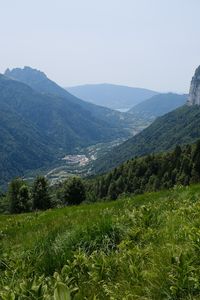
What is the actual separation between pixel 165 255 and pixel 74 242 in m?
2.73

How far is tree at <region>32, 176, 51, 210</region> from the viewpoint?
92.8 meters

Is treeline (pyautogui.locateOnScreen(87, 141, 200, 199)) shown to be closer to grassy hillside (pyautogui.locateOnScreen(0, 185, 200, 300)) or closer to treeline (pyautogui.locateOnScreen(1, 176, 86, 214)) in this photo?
treeline (pyautogui.locateOnScreen(1, 176, 86, 214))

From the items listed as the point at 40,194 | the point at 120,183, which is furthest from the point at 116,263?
the point at 120,183

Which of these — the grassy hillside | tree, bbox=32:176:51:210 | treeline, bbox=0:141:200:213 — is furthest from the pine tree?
the grassy hillside

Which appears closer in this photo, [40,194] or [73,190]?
[40,194]

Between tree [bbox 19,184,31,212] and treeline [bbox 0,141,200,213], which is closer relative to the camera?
tree [bbox 19,184,31,212]

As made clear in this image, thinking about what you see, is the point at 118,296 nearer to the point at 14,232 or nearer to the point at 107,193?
the point at 14,232

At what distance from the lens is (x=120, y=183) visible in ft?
587

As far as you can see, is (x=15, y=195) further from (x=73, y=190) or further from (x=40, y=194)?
(x=73, y=190)

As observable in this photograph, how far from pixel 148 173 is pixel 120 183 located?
37.7 ft

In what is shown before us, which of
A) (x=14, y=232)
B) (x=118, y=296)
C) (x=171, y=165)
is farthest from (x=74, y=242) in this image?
(x=171, y=165)

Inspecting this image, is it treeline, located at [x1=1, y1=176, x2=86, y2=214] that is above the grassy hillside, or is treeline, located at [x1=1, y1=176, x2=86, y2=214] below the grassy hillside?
below

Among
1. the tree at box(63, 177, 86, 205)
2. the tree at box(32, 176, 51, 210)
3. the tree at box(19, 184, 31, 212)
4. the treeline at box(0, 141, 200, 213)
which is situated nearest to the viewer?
the tree at box(19, 184, 31, 212)

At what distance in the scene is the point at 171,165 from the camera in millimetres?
165375
